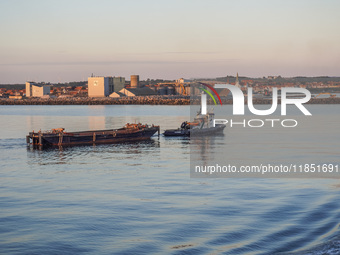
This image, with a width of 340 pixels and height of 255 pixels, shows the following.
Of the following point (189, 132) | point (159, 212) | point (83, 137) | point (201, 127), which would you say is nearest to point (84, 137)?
point (83, 137)

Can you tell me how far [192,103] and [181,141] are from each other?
13386 centimetres

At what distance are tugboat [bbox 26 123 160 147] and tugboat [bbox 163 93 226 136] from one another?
5278 millimetres

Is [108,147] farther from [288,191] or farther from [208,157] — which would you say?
[288,191]

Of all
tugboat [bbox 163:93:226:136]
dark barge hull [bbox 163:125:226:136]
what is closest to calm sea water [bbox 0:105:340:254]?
dark barge hull [bbox 163:125:226:136]

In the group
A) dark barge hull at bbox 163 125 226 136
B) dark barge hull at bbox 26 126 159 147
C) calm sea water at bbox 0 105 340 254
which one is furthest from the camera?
dark barge hull at bbox 163 125 226 136

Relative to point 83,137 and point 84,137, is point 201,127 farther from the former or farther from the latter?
point 83,137

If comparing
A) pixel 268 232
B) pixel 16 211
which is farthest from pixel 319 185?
pixel 16 211

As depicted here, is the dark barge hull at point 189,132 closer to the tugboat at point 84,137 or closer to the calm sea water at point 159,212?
the tugboat at point 84,137

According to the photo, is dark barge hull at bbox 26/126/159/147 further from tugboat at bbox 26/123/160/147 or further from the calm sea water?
the calm sea water

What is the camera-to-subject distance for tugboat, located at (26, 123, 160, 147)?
182 feet

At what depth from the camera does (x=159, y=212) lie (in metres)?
23.5

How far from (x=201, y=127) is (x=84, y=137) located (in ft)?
63.6

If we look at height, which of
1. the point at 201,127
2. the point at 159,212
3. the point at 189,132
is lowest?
the point at 159,212

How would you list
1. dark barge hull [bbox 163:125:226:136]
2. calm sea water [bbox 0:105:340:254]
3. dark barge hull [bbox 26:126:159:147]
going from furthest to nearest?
dark barge hull [bbox 163:125:226:136], dark barge hull [bbox 26:126:159:147], calm sea water [bbox 0:105:340:254]
